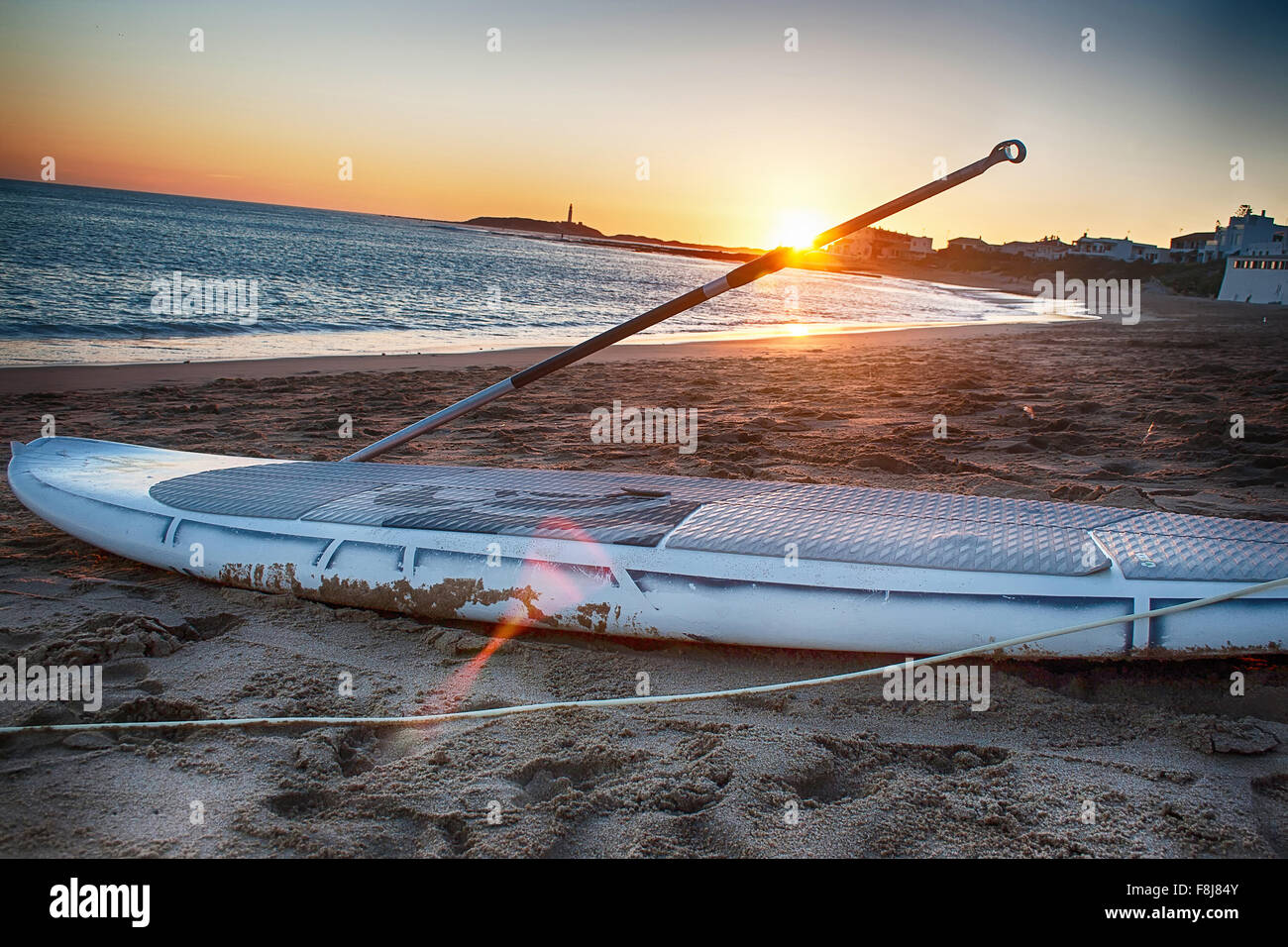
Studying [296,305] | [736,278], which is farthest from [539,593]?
[296,305]

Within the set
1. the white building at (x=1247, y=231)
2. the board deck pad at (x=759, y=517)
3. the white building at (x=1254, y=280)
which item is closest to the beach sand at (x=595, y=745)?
the board deck pad at (x=759, y=517)

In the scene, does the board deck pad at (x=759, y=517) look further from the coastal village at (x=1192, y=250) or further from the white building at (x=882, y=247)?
the white building at (x=882, y=247)

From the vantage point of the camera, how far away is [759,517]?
2.76 meters

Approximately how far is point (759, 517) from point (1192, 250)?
279 ft

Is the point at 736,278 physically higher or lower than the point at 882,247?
lower

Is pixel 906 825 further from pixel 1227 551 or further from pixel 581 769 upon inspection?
pixel 1227 551

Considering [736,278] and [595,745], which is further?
[736,278]

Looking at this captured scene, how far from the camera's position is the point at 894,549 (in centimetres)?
242

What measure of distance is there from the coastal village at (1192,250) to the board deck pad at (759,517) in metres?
8.88

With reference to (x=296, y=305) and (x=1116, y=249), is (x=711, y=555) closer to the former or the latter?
(x=296, y=305)

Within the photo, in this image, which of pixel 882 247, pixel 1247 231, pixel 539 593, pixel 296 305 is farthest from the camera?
pixel 882 247

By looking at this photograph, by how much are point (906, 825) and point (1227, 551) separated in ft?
4.46

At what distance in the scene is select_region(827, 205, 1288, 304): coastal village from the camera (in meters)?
32.5
